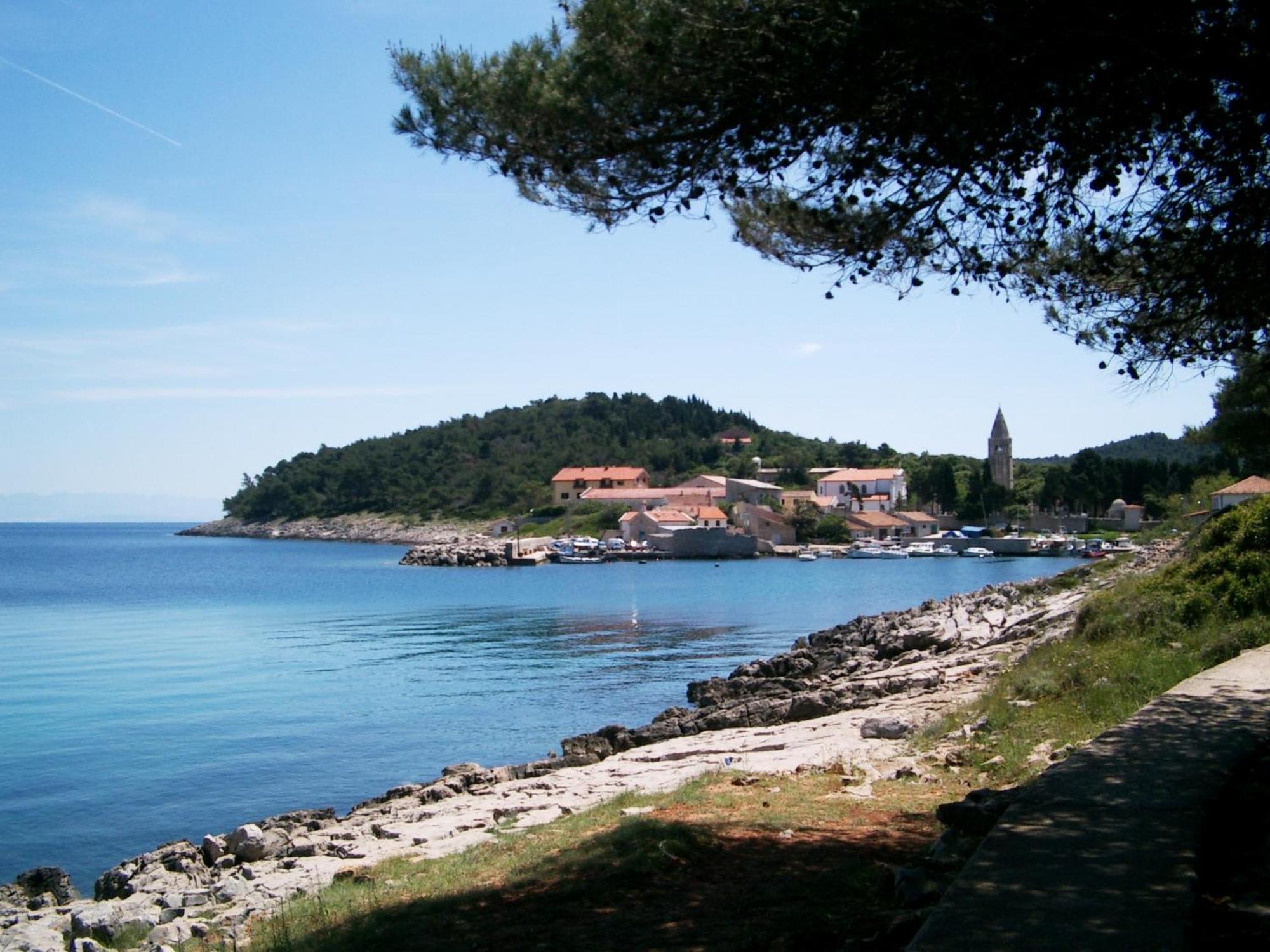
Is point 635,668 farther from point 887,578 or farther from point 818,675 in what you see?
point 887,578

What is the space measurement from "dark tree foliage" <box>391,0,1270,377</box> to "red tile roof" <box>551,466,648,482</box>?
12708 cm

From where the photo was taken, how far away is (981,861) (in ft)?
15.8

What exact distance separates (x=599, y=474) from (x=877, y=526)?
40.6 m

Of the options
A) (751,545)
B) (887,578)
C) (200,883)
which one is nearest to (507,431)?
(751,545)

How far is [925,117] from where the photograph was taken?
6.93 m

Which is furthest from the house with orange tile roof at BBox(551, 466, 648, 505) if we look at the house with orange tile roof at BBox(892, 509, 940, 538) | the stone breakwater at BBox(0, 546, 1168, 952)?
the stone breakwater at BBox(0, 546, 1168, 952)

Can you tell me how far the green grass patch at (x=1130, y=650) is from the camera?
9.43 metres

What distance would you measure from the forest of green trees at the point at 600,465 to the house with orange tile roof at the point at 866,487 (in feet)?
9.87

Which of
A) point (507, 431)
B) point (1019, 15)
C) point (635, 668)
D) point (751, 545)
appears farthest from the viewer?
point (507, 431)

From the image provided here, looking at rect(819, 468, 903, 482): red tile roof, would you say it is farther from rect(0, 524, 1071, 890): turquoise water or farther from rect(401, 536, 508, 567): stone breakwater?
rect(0, 524, 1071, 890): turquoise water

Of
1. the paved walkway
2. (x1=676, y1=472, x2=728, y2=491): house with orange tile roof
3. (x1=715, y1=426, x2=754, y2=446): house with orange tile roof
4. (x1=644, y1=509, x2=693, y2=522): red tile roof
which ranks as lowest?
the paved walkway

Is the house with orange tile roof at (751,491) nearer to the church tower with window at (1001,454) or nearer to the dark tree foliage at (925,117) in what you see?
the church tower with window at (1001,454)

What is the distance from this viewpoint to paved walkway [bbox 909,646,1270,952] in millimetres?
3947

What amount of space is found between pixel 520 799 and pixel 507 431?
166808mm
